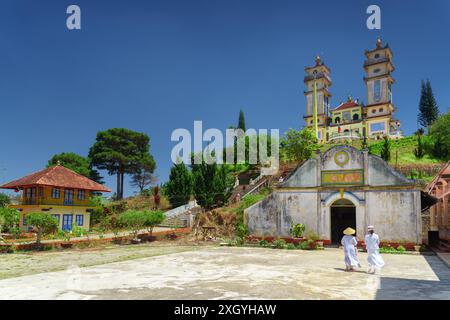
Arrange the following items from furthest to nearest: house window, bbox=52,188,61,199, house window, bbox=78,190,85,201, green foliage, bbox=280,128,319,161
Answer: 1. green foliage, bbox=280,128,319,161
2. house window, bbox=78,190,85,201
3. house window, bbox=52,188,61,199

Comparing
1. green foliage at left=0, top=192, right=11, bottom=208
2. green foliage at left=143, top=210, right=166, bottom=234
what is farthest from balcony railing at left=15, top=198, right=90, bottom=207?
green foliage at left=0, top=192, right=11, bottom=208

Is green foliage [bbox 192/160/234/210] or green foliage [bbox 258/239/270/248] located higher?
green foliage [bbox 192/160/234/210]

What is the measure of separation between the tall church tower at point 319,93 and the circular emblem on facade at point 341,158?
4494 cm

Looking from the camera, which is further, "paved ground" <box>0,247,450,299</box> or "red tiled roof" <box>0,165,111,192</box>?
"red tiled roof" <box>0,165,111,192</box>

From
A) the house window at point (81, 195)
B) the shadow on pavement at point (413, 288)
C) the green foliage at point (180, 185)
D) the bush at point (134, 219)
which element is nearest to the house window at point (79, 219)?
the house window at point (81, 195)

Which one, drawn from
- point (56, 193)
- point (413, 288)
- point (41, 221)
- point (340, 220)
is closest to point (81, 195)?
point (56, 193)

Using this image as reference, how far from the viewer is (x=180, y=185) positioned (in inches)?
1291

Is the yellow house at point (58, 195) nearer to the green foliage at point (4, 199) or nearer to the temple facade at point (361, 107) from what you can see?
the green foliage at point (4, 199)

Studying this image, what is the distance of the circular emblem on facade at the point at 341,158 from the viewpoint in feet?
58.9

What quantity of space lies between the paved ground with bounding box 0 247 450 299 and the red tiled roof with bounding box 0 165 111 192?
58.1ft

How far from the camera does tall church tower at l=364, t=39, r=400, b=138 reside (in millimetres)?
55375

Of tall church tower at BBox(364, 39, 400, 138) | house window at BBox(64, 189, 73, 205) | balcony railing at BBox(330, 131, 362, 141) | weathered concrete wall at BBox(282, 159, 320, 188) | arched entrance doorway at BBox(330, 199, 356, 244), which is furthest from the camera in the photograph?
tall church tower at BBox(364, 39, 400, 138)

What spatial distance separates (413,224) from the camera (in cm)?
1631

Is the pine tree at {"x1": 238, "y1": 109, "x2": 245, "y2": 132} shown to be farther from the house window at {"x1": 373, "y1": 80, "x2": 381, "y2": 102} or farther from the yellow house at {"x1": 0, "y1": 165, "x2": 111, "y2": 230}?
the yellow house at {"x1": 0, "y1": 165, "x2": 111, "y2": 230}
